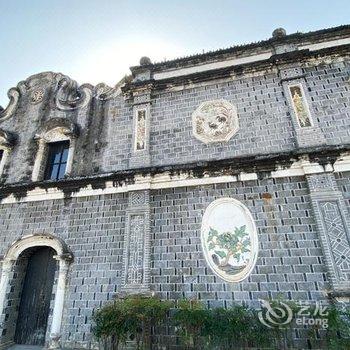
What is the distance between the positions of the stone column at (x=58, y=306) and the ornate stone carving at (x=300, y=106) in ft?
22.8

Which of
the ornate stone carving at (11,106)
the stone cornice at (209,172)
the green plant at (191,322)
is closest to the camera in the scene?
the green plant at (191,322)

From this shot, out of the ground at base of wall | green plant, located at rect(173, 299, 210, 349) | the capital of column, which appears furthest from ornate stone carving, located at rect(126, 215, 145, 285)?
the capital of column

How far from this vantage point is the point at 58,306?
6.81 m

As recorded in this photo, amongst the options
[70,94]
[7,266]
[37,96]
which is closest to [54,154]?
[70,94]

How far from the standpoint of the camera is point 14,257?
7719mm

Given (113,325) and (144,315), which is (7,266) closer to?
(113,325)

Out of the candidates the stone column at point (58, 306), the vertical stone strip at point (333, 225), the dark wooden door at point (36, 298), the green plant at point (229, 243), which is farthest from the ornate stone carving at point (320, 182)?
the dark wooden door at point (36, 298)

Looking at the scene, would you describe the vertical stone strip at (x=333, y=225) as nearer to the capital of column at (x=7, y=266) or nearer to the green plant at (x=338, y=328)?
the green plant at (x=338, y=328)

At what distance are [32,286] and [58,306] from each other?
1.41m

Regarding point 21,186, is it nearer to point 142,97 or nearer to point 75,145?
point 75,145

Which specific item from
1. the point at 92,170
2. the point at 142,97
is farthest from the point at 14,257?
the point at 142,97

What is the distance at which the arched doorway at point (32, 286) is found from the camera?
7102 mm

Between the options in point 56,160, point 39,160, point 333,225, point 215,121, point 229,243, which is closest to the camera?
point 333,225

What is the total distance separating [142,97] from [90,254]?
482 cm
